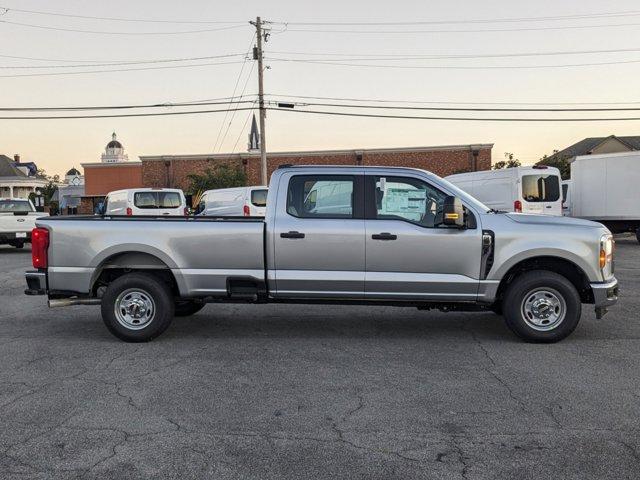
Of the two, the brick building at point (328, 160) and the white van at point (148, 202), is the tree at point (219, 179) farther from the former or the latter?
the white van at point (148, 202)

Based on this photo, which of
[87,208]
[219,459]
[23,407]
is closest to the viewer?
[219,459]

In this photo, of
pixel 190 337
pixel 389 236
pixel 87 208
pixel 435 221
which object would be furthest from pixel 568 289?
pixel 87 208

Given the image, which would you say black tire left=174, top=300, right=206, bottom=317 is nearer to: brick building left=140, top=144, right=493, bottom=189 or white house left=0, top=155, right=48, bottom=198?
brick building left=140, top=144, right=493, bottom=189

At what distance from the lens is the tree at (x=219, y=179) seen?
40.1 metres

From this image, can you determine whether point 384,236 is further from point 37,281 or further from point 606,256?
point 37,281

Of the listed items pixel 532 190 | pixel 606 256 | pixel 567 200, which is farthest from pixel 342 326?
pixel 567 200

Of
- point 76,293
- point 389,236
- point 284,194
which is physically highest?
point 284,194

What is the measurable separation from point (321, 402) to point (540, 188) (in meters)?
15.6

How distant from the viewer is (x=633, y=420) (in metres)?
4.29

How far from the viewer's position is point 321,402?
469 cm

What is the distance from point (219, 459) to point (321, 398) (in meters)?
1.29

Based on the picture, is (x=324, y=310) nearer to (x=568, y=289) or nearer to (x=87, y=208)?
(x=568, y=289)

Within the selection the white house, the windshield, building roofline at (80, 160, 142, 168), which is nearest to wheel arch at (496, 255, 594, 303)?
the windshield

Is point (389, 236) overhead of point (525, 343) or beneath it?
overhead
